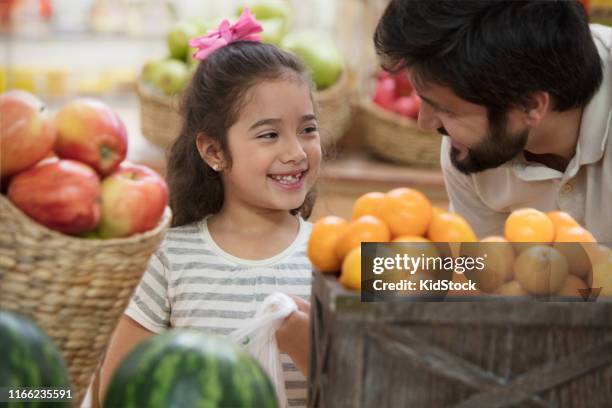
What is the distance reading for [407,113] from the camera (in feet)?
9.62

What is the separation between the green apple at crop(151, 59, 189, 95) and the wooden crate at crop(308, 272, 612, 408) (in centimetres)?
194

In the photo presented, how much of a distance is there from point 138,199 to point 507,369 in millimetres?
433

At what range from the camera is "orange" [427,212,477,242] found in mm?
936

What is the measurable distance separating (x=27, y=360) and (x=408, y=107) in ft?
7.46

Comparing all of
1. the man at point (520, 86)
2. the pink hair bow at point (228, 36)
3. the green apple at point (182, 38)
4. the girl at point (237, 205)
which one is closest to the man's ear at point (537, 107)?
the man at point (520, 86)

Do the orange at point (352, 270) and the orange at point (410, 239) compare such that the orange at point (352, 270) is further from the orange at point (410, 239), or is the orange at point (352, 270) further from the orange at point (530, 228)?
the orange at point (530, 228)

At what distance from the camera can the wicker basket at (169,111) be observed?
2.79 metres

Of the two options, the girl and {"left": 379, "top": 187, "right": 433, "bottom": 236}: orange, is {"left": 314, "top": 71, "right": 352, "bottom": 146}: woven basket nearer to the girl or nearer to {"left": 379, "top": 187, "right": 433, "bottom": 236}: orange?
the girl

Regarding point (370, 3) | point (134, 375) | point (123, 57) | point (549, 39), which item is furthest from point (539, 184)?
point (123, 57)

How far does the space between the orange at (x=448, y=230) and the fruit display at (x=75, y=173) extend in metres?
0.30

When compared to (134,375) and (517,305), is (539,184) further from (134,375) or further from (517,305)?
(134,375)

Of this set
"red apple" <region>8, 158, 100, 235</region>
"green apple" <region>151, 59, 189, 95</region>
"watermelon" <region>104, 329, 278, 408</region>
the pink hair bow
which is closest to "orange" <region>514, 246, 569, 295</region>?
"watermelon" <region>104, 329, 278, 408</region>

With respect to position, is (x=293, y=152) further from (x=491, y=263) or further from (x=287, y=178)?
(x=491, y=263)

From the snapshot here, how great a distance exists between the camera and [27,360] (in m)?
0.78
